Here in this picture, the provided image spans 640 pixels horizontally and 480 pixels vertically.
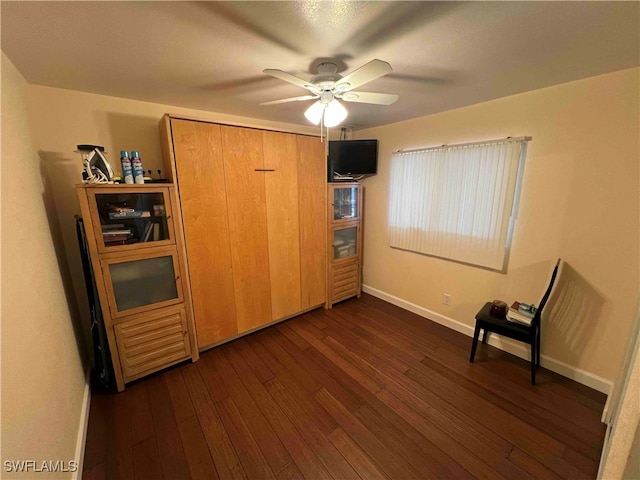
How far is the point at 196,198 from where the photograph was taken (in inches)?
83.4

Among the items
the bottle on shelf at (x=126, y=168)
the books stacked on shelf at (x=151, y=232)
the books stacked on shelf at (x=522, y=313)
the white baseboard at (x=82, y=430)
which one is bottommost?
the white baseboard at (x=82, y=430)

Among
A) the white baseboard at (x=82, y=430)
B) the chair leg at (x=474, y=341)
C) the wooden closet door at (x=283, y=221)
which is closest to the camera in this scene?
the white baseboard at (x=82, y=430)

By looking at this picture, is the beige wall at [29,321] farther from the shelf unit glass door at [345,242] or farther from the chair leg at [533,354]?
the chair leg at [533,354]

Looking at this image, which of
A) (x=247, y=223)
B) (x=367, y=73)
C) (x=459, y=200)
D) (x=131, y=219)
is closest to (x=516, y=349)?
(x=459, y=200)

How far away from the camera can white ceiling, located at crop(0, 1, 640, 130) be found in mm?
1054

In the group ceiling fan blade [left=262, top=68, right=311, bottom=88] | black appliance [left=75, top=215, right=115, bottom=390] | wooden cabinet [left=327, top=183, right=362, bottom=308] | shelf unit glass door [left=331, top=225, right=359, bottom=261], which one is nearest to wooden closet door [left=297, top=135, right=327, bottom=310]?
wooden cabinet [left=327, top=183, right=362, bottom=308]

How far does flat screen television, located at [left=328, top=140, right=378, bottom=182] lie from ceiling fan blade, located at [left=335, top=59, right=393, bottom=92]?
1.79 meters

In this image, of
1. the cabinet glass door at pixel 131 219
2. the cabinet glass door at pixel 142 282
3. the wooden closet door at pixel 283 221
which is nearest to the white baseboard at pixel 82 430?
the cabinet glass door at pixel 142 282

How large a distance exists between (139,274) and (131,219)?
45 centimetres

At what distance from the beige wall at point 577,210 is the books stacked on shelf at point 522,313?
0.23 metres

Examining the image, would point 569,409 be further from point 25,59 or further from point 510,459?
point 25,59

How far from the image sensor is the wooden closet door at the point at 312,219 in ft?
8.95

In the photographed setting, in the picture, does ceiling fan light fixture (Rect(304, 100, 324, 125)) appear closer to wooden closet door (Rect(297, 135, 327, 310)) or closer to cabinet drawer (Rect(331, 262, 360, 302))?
wooden closet door (Rect(297, 135, 327, 310))

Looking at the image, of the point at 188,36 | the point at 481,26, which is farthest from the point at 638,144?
the point at 188,36
